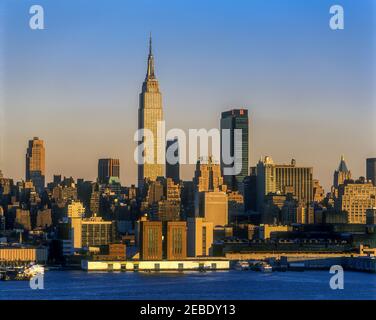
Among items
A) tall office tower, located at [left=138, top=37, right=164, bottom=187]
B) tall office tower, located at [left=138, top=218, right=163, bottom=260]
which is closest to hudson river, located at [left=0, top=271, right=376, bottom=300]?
tall office tower, located at [left=138, top=218, right=163, bottom=260]

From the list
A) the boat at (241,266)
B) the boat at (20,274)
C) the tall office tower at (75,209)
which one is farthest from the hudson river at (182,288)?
the tall office tower at (75,209)

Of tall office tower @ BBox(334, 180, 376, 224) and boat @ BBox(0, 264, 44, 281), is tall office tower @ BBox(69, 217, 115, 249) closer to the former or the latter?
boat @ BBox(0, 264, 44, 281)

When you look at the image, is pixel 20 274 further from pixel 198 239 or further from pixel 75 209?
pixel 75 209

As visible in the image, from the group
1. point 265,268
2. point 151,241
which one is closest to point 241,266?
point 265,268

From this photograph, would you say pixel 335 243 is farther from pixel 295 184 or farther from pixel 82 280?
pixel 82 280

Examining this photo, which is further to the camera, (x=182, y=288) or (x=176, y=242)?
(x=176, y=242)

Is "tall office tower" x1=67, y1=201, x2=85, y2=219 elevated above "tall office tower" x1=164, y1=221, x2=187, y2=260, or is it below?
above
